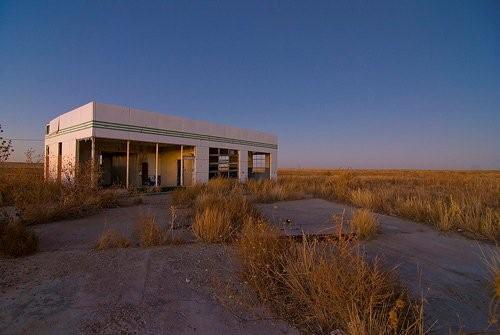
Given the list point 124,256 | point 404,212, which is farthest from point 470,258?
point 124,256

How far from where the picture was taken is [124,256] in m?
5.63

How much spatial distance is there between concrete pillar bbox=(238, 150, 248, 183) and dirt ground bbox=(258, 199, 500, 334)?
17926 mm

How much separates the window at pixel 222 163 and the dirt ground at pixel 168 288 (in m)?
18.1

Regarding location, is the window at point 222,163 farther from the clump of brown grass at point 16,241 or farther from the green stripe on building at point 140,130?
the clump of brown grass at point 16,241

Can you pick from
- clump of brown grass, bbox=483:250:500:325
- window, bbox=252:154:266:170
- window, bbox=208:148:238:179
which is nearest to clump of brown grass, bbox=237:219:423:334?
clump of brown grass, bbox=483:250:500:325

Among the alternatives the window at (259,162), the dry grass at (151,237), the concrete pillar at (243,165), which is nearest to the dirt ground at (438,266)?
the dry grass at (151,237)

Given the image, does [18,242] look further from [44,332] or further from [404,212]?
[404,212]

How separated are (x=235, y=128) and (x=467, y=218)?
2006 cm

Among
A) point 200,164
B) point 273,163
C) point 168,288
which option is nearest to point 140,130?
point 200,164

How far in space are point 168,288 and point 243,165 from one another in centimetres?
2401

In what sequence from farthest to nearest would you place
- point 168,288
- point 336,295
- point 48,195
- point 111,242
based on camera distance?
point 48,195 < point 111,242 < point 168,288 < point 336,295

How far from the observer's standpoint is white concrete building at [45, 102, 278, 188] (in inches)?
704

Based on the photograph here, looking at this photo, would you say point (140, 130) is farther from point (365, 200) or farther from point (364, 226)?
point (364, 226)

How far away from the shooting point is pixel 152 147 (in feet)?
82.4
